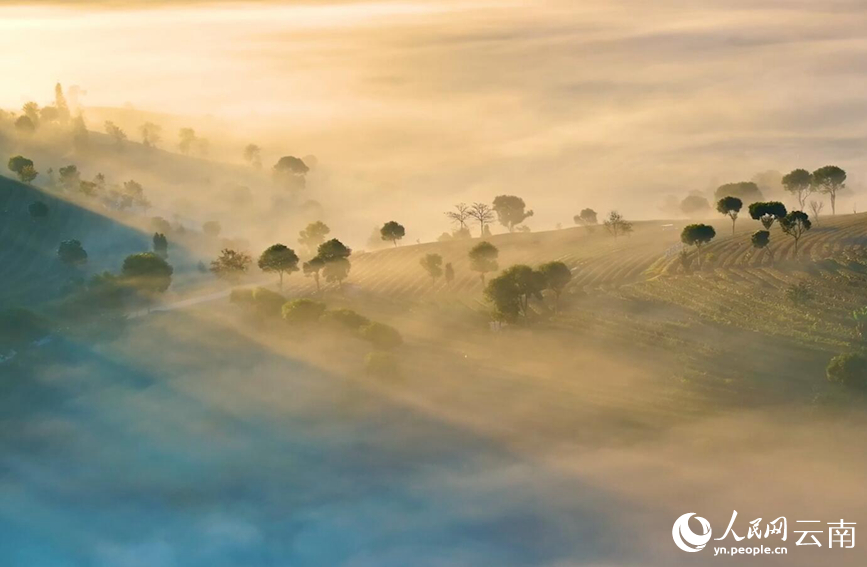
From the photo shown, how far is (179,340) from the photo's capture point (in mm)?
135125

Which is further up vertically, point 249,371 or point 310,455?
point 249,371

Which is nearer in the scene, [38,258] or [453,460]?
[453,460]

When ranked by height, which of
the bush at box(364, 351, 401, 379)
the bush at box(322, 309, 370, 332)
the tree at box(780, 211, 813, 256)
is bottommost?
the bush at box(364, 351, 401, 379)

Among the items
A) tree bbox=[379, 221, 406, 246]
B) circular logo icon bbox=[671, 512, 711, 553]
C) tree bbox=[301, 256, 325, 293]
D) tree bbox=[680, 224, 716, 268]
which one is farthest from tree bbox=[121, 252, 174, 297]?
circular logo icon bbox=[671, 512, 711, 553]

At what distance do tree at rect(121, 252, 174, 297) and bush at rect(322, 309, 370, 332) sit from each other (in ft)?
117

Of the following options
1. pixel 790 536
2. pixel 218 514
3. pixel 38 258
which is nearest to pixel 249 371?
pixel 218 514

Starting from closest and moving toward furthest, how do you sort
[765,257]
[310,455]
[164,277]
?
[310,455] < [765,257] < [164,277]

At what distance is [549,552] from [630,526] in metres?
7.60

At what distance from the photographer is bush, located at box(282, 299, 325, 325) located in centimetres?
13450

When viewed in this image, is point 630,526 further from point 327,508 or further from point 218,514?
point 218,514

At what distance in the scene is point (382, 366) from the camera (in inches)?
4697

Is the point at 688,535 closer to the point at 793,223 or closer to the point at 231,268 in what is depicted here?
the point at 793,223

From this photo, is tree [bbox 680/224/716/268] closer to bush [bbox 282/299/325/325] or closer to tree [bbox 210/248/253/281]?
bush [bbox 282/299/325/325]

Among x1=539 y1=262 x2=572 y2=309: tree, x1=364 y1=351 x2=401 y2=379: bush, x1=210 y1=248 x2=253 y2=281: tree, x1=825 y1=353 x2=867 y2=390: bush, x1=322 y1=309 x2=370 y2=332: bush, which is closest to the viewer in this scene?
x1=825 y1=353 x2=867 y2=390: bush
